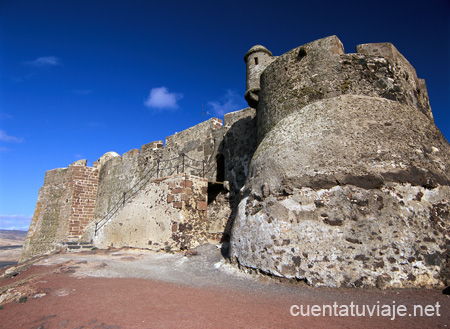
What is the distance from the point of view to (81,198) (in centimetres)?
1452

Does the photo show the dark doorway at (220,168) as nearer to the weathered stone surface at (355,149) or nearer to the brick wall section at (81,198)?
the weathered stone surface at (355,149)

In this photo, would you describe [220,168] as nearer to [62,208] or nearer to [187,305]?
[187,305]

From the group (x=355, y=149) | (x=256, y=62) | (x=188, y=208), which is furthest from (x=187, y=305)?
(x=256, y=62)

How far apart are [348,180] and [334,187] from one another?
24 centimetres

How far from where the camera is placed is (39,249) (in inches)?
564

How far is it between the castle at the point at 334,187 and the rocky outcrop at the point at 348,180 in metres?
0.02

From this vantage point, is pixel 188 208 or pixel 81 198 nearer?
pixel 188 208

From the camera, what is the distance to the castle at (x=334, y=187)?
412cm

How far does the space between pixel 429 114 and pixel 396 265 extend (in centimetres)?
419

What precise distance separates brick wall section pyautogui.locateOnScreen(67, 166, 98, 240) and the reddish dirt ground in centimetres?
985

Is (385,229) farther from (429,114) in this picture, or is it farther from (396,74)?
(429,114)

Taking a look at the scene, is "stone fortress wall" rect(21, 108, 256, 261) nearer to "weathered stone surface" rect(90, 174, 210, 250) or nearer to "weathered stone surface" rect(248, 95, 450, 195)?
"weathered stone surface" rect(90, 174, 210, 250)

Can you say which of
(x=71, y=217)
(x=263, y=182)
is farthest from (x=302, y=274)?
(x=71, y=217)

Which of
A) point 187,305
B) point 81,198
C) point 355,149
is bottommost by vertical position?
point 187,305
